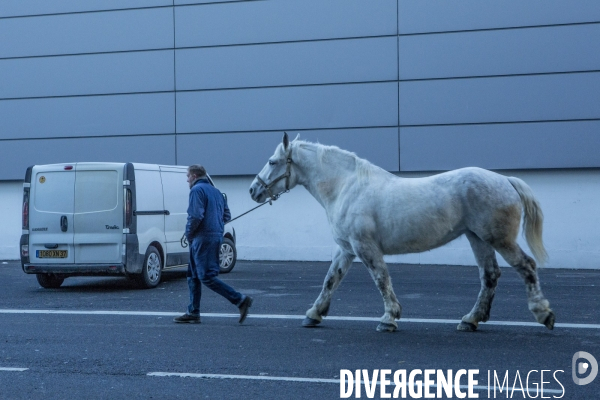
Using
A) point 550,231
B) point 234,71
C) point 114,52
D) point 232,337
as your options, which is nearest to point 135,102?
point 114,52

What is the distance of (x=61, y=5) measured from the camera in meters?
22.6

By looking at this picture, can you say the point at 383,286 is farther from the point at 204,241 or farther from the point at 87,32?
the point at 87,32

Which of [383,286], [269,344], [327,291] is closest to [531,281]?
[383,286]

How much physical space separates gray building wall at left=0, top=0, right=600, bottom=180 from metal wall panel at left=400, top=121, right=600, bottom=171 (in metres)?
0.03

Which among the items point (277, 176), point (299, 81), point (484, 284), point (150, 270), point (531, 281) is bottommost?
point (150, 270)

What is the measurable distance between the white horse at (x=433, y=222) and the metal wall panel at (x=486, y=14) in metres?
11.5

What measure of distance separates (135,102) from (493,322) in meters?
14.6

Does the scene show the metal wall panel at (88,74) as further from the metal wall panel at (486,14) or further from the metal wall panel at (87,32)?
the metal wall panel at (486,14)

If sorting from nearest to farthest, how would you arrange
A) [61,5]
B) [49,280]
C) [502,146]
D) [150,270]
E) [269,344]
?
1. [269,344]
2. [150,270]
3. [49,280]
4. [502,146]
5. [61,5]

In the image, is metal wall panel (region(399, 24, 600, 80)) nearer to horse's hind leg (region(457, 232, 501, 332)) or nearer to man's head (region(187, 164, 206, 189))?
man's head (region(187, 164, 206, 189))

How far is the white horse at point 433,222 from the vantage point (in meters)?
8.77

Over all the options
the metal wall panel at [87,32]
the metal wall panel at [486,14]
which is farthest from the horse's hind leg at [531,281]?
the metal wall panel at [87,32]

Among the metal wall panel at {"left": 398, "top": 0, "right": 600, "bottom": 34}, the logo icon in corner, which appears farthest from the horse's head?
the metal wall panel at {"left": 398, "top": 0, "right": 600, "bottom": 34}

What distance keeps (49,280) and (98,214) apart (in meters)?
1.80
